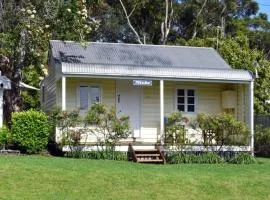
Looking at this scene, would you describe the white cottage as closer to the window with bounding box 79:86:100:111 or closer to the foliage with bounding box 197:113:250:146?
the window with bounding box 79:86:100:111

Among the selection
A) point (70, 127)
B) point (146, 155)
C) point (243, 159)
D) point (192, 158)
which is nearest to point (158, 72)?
point (146, 155)

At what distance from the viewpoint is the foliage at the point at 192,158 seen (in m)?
19.9

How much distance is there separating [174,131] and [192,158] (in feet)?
4.35

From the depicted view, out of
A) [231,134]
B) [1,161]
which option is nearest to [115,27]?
[231,134]

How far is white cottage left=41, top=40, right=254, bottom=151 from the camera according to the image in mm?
21922

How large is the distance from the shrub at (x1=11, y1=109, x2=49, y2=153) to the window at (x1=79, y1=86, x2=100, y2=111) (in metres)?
3.19

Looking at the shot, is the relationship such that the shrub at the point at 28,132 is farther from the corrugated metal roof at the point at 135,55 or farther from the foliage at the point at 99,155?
the corrugated metal roof at the point at 135,55

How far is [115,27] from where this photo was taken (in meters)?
50.1

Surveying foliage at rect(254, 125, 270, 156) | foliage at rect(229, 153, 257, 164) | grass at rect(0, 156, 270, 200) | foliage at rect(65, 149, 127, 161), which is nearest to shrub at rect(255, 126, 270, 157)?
foliage at rect(254, 125, 270, 156)

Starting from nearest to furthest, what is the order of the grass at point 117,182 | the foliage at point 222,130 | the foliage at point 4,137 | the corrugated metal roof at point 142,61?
1. the grass at point 117,182
2. the foliage at point 4,137
3. the foliage at point 222,130
4. the corrugated metal roof at point 142,61

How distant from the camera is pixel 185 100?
960 inches

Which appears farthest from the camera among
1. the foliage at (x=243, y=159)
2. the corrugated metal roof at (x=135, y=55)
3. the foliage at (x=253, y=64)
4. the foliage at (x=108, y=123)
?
the foliage at (x=253, y=64)

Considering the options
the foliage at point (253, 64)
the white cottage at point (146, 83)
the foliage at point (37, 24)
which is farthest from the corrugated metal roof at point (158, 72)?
the foliage at point (253, 64)

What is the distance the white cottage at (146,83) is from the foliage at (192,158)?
1.44m
